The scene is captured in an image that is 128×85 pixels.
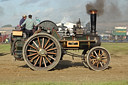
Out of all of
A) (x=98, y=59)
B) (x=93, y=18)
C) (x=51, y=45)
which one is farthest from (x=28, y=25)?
(x=98, y=59)

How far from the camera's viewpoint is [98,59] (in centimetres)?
850

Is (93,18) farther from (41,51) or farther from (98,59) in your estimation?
(41,51)

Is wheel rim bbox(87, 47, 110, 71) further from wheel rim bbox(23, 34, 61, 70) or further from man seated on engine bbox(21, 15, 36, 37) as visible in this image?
man seated on engine bbox(21, 15, 36, 37)

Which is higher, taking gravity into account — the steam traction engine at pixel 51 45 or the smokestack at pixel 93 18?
the smokestack at pixel 93 18

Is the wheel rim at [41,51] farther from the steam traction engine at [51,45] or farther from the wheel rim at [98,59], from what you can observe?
the wheel rim at [98,59]

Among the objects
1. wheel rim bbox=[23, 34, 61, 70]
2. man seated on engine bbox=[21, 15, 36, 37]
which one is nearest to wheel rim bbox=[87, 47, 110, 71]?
wheel rim bbox=[23, 34, 61, 70]

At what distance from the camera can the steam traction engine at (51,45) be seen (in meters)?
8.01

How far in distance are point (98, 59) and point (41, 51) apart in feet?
7.91

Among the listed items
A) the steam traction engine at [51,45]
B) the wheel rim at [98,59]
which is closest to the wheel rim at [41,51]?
the steam traction engine at [51,45]

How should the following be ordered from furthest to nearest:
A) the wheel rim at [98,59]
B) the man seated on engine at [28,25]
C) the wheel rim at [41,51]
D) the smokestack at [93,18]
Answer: the smokestack at [93,18] → the man seated on engine at [28,25] → the wheel rim at [98,59] → the wheel rim at [41,51]

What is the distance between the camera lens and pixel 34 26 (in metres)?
8.77

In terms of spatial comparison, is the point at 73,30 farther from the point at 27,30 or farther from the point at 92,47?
the point at 27,30

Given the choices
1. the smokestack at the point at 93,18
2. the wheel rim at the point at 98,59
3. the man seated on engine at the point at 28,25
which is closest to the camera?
the wheel rim at the point at 98,59

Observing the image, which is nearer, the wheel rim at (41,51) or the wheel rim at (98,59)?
the wheel rim at (41,51)
